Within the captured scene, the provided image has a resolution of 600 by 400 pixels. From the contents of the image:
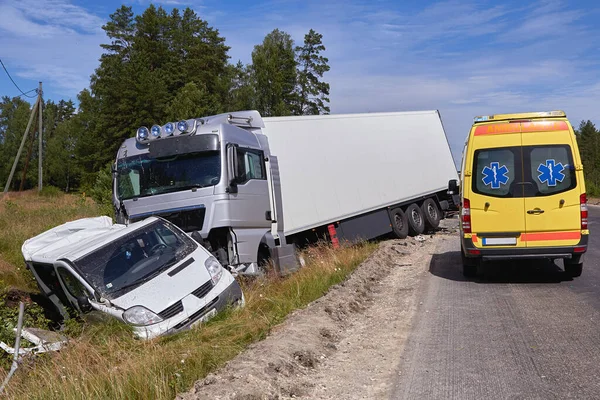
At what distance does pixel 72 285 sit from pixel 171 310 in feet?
5.11

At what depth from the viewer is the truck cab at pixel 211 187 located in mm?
10305

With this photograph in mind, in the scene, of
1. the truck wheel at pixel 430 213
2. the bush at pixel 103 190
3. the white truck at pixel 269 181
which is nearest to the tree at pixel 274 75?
the bush at pixel 103 190

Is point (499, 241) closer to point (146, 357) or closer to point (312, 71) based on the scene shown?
point (146, 357)

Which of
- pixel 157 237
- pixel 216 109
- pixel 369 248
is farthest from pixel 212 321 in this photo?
pixel 216 109

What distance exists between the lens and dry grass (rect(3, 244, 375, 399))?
488 centimetres

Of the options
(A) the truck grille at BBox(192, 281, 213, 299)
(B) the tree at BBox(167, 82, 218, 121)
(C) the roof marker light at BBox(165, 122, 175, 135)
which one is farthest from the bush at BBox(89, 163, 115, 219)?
(B) the tree at BBox(167, 82, 218, 121)

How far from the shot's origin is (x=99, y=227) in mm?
9961

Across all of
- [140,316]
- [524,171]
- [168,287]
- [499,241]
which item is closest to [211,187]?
[168,287]

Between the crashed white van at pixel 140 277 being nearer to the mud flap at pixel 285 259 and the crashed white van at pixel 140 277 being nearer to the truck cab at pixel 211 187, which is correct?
the truck cab at pixel 211 187

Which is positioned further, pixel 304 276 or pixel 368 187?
pixel 368 187

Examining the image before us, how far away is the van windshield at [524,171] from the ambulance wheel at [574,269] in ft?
4.30

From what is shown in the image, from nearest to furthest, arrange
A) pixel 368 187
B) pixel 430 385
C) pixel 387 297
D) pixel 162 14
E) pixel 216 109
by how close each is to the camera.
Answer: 1. pixel 430 385
2. pixel 387 297
3. pixel 368 187
4. pixel 216 109
5. pixel 162 14

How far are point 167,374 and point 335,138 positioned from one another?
33.5 feet

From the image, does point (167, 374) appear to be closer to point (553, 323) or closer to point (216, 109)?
point (553, 323)
